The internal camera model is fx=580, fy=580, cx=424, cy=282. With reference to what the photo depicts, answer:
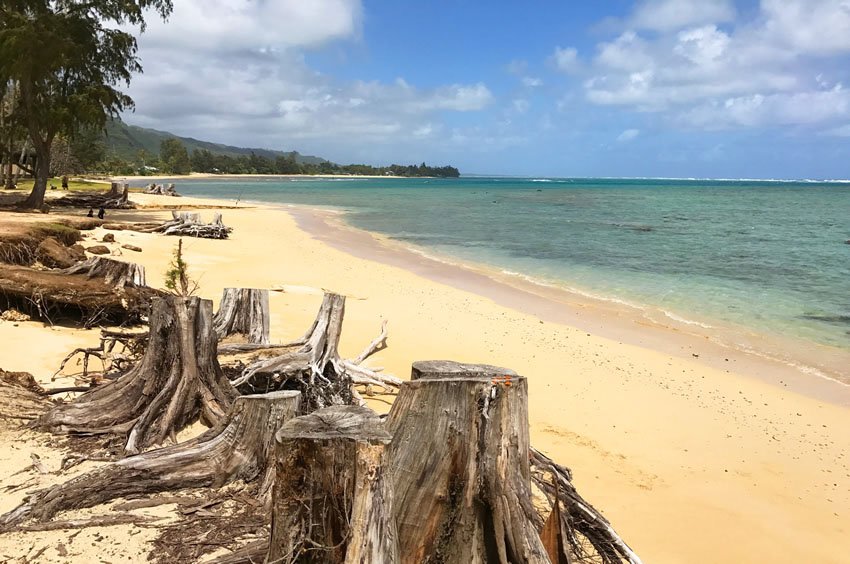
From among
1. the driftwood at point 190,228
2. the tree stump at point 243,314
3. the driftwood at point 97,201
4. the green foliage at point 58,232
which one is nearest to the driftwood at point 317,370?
the tree stump at point 243,314

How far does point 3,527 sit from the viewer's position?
3.45 meters

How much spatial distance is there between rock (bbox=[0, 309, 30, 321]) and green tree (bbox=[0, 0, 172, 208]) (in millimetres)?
16292

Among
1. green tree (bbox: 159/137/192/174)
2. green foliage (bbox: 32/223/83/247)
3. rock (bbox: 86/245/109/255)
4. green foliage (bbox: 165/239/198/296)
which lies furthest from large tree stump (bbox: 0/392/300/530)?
green tree (bbox: 159/137/192/174)

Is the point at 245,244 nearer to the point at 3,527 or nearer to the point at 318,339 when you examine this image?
the point at 318,339

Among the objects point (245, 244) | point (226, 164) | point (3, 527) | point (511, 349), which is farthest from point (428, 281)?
point (226, 164)

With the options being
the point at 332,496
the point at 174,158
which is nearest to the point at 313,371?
the point at 332,496

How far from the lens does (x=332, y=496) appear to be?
102 inches

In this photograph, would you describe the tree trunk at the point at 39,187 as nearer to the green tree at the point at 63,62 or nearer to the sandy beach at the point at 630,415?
the green tree at the point at 63,62

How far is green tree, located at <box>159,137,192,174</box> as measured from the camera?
135 metres

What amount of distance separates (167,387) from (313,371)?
136 cm

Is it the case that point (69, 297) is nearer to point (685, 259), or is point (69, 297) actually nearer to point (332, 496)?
point (332, 496)

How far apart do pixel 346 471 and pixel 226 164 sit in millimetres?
176696

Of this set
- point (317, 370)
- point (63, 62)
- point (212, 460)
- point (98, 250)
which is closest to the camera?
point (212, 460)

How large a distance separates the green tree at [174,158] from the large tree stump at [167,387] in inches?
5509
